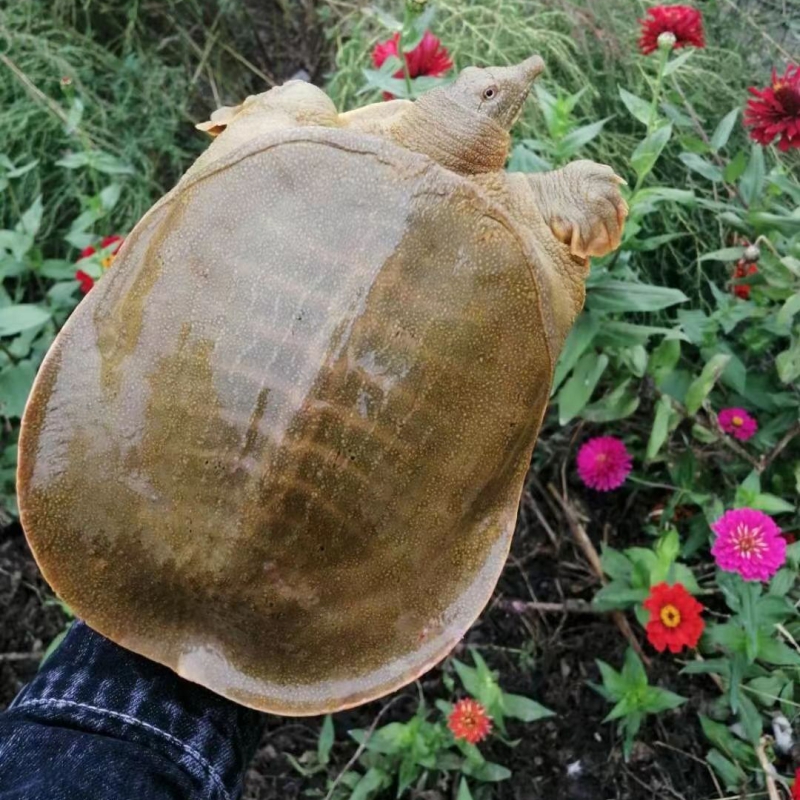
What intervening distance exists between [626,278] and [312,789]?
94 cm

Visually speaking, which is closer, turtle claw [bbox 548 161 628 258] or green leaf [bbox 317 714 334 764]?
turtle claw [bbox 548 161 628 258]

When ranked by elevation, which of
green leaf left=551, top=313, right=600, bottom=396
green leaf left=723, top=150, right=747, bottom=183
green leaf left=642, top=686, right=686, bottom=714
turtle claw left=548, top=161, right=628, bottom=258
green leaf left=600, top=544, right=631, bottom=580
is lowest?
green leaf left=642, top=686, right=686, bottom=714

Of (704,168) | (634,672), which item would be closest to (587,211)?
(704,168)

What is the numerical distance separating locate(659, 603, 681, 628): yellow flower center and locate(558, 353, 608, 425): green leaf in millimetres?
281

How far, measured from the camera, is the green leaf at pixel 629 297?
106 cm

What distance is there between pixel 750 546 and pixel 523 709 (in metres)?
0.46

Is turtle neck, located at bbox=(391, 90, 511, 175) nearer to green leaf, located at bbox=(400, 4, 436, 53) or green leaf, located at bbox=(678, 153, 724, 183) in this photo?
green leaf, located at bbox=(400, 4, 436, 53)

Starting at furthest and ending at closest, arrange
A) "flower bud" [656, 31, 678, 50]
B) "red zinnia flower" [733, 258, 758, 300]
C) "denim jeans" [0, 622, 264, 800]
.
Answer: "red zinnia flower" [733, 258, 758, 300] → "flower bud" [656, 31, 678, 50] → "denim jeans" [0, 622, 264, 800]

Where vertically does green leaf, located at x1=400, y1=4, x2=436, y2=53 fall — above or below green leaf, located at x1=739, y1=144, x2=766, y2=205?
→ above

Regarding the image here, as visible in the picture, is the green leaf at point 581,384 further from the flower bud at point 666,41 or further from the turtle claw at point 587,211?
the flower bud at point 666,41

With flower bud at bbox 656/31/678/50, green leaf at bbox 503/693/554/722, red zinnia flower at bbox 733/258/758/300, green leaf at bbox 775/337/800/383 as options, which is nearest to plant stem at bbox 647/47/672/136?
flower bud at bbox 656/31/678/50

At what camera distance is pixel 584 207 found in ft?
2.95

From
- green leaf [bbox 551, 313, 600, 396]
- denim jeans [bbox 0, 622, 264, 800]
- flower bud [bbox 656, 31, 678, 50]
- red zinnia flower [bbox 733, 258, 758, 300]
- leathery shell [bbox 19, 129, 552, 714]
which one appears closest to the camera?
leathery shell [bbox 19, 129, 552, 714]

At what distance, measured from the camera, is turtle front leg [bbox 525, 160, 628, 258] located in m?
0.90
